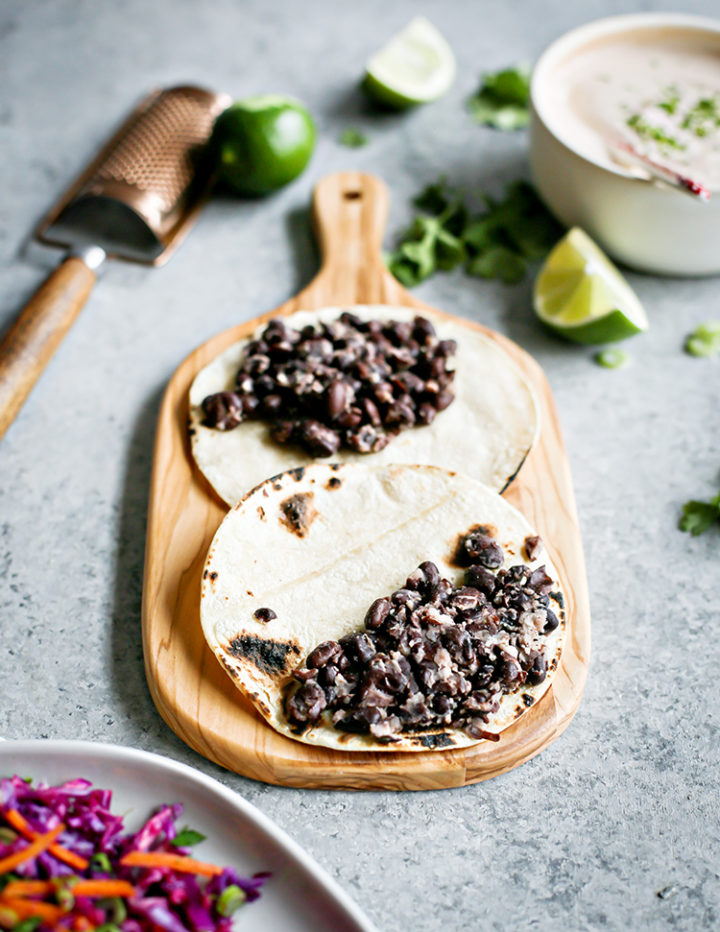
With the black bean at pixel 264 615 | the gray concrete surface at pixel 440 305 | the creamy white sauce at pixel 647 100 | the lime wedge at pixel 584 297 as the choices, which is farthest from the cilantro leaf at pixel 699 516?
the black bean at pixel 264 615

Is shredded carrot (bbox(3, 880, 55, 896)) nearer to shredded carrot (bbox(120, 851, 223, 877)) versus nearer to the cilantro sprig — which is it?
shredded carrot (bbox(120, 851, 223, 877))

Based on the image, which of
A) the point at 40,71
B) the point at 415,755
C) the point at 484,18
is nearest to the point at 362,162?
the point at 484,18

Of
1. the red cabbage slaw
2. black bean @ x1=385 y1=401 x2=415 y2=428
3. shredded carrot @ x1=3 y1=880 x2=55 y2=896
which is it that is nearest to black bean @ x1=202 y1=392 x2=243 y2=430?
black bean @ x1=385 y1=401 x2=415 y2=428

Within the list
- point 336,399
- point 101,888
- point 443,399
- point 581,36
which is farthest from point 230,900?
point 581,36

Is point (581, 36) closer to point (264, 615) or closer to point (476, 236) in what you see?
point (476, 236)

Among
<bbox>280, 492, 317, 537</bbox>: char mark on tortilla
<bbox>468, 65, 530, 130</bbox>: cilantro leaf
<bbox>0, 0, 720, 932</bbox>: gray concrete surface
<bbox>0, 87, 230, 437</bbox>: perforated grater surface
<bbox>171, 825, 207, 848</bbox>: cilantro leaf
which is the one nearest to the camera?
<bbox>171, 825, 207, 848</bbox>: cilantro leaf

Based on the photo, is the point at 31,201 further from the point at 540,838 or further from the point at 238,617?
the point at 540,838

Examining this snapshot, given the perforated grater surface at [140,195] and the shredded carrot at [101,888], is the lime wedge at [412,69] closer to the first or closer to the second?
the perforated grater surface at [140,195]
